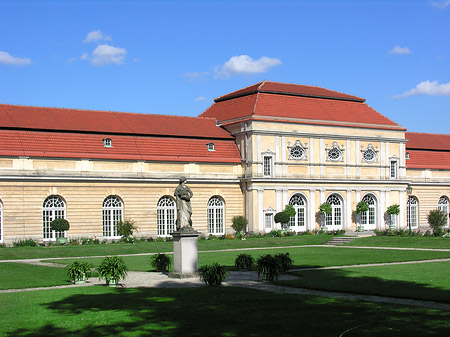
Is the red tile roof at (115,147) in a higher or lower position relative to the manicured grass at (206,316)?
higher

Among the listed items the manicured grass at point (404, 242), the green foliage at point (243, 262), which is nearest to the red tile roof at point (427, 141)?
the manicured grass at point (404, 242)

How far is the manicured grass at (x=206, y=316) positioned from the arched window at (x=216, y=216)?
30940mm

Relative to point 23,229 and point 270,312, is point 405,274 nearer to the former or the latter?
point 270,312

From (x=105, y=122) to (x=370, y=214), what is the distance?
79.2ft

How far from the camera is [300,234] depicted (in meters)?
53.0

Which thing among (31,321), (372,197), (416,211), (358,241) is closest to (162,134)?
(358,241)

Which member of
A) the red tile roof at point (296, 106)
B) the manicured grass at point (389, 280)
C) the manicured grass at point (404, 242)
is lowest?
the manicured grass at point (404, 242)

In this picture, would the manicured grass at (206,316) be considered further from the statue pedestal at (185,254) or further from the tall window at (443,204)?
the tall window at (443,204)

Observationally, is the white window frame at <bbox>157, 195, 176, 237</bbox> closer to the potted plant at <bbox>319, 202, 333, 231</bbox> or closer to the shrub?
the potted plant at <bbox>319, 202, 333, 231</bbox>

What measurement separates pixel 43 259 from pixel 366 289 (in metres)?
20.4

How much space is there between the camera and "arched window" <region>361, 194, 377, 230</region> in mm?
57719

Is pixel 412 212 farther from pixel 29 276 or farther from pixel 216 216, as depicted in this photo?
pixel 29 276

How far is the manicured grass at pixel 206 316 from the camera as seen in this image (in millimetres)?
14469

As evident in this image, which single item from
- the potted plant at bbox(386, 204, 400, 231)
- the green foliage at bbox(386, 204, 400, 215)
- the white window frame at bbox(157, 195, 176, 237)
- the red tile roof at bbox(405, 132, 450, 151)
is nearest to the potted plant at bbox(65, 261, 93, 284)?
the white window frame at bbox(157, 195, 176, 237)
